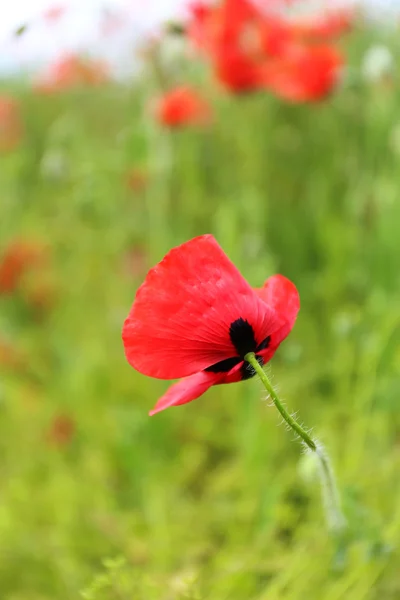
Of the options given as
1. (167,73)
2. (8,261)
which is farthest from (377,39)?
(8,261)

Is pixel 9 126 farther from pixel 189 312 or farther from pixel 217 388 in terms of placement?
pixel 189 312

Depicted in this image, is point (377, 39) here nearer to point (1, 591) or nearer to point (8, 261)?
point (8, 261)

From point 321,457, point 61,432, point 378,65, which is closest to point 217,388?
point 61,432

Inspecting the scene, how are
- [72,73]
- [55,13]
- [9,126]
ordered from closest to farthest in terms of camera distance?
1. [55,13]
2. [72,73]
3. [9,126]

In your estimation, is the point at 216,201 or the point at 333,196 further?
the point at 216,201

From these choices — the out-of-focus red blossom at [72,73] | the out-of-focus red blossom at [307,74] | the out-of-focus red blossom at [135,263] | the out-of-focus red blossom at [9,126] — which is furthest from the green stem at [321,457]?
the out-of-focus red blossom at [9,126]

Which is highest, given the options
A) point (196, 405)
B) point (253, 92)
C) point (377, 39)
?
point (377, 39)

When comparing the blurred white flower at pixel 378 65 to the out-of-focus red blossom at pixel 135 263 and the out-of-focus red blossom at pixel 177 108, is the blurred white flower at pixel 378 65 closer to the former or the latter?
the out-of-focus red blossom at pixel 177 108
